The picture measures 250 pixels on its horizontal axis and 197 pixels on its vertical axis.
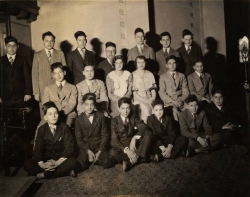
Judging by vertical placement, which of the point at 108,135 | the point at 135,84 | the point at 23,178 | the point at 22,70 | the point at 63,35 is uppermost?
the point at 63,35

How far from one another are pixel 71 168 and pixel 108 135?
1.20 feet

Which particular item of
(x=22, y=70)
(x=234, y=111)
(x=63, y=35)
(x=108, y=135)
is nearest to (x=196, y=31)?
(x=234, y=111)

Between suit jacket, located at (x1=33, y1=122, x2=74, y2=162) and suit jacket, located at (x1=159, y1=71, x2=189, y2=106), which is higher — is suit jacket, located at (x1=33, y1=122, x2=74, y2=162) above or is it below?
below

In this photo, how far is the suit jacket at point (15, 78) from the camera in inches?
82.7

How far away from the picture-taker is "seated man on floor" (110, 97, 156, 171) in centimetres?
197

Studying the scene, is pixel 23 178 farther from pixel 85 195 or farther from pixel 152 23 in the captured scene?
pixel 152 23

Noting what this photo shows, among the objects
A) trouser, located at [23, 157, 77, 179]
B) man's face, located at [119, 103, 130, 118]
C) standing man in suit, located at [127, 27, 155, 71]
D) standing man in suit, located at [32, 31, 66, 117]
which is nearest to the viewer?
trouser, located at [23, 157, 77, 179]

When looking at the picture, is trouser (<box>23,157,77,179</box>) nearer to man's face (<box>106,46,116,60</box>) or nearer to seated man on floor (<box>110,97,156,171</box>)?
seated man on floor (<box>110,97,156,171</box>)

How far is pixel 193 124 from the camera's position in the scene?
2219 millimetres

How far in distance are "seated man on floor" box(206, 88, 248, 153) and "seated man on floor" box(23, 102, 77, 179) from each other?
1.14m

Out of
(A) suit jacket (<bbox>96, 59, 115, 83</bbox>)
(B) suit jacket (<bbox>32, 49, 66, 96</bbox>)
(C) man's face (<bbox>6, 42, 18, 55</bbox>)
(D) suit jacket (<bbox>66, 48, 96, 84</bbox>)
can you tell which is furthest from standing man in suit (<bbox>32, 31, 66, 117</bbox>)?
(A) suit jacket (<bbox>96, 59, 115, 83</bbox>)

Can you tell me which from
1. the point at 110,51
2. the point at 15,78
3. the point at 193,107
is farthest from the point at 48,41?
the point at 193,107

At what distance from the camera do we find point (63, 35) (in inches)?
103

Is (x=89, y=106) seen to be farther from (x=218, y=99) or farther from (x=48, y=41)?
(x=218, y=99)
